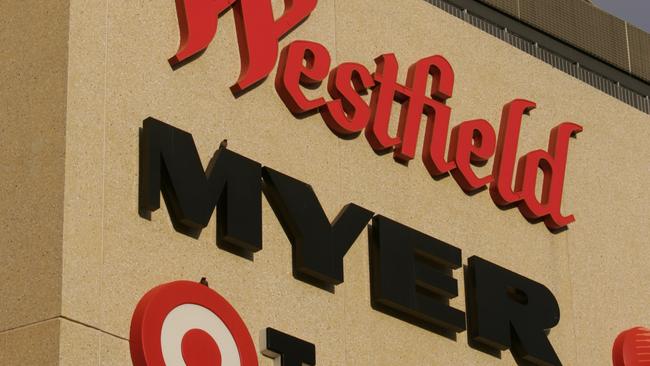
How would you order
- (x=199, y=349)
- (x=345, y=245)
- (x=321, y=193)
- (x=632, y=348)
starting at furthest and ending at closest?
(x=632, y=348) → (x=321, y=193) → (x=345, y=245) → (x=199, y=349)

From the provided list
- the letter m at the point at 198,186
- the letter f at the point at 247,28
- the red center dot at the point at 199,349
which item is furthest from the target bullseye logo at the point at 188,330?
the letter f at the point at 247,28

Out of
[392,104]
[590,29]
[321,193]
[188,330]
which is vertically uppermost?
[590,29]

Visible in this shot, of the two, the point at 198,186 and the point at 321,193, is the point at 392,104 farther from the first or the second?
the point at 198,186

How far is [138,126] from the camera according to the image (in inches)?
682

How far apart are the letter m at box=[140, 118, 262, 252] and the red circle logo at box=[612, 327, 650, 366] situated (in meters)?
5.75

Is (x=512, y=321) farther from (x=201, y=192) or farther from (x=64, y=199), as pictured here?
(x=64, y=199)

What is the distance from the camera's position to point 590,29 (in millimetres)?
23797

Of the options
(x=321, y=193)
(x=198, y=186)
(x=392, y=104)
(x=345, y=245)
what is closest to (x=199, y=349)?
(x=198, y=186)

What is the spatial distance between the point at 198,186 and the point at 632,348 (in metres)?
6.72

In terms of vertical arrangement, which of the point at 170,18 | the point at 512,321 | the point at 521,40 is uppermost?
the point at 521,40

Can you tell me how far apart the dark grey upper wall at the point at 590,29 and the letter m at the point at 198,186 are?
218 inches

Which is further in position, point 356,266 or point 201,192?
point 356,266

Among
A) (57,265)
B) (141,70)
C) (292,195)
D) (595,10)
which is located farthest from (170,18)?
(595,10)

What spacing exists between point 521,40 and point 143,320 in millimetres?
8118
